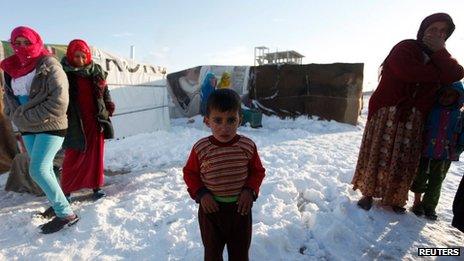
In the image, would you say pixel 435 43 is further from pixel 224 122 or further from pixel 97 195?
pixel 97 195

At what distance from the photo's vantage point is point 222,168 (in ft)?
5.82

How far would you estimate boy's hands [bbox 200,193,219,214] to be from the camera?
5.62 feet

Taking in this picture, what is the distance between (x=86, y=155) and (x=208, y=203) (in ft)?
7.54

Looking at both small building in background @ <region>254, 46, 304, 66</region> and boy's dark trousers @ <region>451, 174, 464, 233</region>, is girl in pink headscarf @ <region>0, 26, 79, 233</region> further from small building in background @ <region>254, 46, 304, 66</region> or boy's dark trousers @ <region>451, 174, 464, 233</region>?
small building in background @ <region>254, 46, 304, 66</region>

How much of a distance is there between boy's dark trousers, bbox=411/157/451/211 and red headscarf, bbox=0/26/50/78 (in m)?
3.51

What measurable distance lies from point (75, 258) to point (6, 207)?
1.62 metres

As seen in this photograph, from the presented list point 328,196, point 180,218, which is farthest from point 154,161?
point 328,196

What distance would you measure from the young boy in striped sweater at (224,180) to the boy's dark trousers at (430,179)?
2.02 m

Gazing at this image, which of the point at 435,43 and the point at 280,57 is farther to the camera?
the point at 280,57

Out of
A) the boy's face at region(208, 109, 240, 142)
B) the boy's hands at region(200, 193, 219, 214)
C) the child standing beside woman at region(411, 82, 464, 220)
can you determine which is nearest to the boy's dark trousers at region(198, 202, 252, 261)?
the boy's hands at region(200, 193, 219, 214)

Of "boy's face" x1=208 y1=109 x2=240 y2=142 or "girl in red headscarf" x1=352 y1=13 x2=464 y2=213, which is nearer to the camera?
"boy's face" x1=208 y1=109 x2=240 y2=142

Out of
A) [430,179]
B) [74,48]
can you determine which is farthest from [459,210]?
[74,48]

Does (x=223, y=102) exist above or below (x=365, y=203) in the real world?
above

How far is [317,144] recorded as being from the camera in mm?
7332
